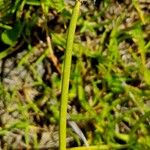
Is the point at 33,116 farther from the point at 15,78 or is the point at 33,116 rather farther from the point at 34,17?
the point at 34,17

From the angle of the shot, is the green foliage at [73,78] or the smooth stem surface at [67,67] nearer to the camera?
the smooth stem surface at [67,67]

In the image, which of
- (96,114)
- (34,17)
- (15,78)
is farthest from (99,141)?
(34,17)

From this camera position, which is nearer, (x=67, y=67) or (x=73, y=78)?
(x=67, y=67)

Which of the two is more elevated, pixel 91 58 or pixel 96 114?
pixel 91 58

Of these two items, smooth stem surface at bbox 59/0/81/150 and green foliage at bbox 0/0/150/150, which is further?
green foliage at bbox 0/0/150/150

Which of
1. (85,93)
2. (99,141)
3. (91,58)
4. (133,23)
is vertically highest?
(133,23)

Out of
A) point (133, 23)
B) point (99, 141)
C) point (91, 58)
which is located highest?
point (133, 23)

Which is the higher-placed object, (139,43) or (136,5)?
(136,5)

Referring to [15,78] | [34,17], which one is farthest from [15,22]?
[15,78]

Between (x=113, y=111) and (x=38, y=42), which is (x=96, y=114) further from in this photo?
(x=38, y=42)
